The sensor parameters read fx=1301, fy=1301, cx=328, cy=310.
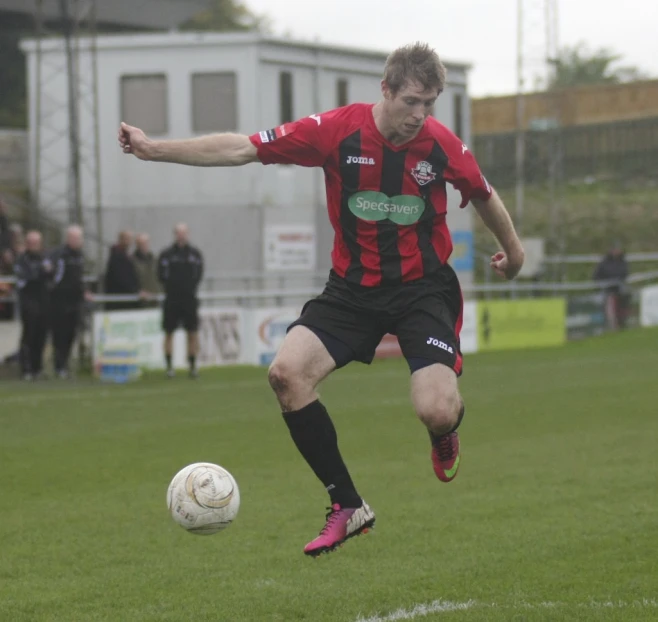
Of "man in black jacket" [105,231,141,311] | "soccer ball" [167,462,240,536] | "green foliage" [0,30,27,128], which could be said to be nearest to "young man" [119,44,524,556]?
"soccer ball" [167,462,240,536]

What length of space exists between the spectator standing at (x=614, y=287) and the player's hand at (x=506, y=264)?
68.2 ft

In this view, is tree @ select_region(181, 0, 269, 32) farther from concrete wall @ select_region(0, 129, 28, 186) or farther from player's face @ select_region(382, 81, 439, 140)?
player's face @ select_region(382, 81, 439, 140)

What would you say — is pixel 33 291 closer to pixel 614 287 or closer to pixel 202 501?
pixel 202 501

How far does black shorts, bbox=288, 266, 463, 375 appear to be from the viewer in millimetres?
6016

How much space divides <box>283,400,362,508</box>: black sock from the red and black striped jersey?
0.67 metres

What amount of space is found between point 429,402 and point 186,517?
3.94ft

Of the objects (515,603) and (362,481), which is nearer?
(515,603)

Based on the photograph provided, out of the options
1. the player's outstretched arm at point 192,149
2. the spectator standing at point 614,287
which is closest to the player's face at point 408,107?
the player's outstretched arm at point 192,149

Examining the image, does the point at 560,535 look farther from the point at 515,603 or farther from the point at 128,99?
the point at 128,99

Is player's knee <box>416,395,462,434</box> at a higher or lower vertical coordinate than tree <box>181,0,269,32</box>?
lower

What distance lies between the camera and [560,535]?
7.03 m

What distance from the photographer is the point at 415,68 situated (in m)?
5.73

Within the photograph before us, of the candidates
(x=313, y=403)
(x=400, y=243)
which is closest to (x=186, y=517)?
(x=313, y=403)

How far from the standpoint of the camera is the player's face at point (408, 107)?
5.74 metres
